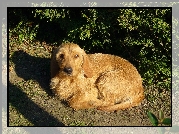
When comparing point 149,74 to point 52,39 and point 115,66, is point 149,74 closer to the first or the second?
point 115,66

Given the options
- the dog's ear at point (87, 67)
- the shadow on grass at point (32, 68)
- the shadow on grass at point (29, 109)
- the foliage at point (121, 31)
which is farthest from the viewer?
the shadow on grass at point (32, 68)

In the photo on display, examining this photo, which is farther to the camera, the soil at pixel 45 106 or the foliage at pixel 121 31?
the foliage at pixel 121 31

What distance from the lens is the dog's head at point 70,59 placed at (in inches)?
204

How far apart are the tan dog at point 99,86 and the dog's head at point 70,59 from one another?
0.08 m

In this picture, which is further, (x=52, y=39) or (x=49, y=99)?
(x=52, y=39)

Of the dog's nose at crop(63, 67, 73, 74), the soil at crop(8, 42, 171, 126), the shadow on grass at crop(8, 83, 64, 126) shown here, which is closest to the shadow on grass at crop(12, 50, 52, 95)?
the soil at crop(8, 42, 171, 126)

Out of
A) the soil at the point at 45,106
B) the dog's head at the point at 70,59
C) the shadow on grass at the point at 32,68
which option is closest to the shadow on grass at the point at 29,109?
the soil at the point at 45,106

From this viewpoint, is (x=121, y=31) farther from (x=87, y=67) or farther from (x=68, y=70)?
(x=68, y=70)

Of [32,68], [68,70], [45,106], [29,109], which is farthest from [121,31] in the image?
[29,109]

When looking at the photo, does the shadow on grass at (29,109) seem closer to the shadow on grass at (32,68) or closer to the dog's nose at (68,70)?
the shadow on grass at (32,68)

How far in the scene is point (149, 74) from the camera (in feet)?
20.7

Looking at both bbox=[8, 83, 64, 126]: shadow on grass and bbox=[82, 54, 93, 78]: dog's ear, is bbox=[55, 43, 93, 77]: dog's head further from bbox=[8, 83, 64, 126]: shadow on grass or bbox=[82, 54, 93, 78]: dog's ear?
bbox=[8, 83, 64, 126]: shadow on grass

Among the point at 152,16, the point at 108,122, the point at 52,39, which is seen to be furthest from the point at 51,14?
the point at 108,122

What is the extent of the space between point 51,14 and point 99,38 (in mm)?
1080
